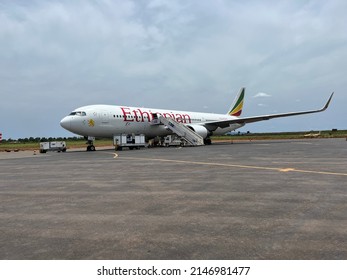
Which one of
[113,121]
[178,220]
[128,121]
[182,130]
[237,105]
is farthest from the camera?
[237,105]

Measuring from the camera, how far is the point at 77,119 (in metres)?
29.1

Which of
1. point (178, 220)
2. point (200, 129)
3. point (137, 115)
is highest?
point (137, 115)

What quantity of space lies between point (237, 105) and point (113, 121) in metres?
27.4

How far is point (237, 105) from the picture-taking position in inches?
2090

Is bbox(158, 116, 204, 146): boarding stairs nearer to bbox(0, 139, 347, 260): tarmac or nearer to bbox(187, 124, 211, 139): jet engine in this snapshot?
bbox(187, 124, 211, 139): jet engine

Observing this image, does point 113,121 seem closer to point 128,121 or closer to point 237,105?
point 128,121

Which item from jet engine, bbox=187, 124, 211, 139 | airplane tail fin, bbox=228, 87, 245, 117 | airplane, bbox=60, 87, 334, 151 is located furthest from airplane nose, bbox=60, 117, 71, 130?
airplane tail fin, bbox=228, 87, 245, 117

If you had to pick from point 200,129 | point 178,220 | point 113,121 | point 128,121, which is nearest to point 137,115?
point 128,121

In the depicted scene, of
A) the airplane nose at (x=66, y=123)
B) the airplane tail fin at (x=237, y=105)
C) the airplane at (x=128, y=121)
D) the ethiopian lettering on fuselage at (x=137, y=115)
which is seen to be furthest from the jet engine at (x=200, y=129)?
the airplane tail fin at (x=237, y=105)

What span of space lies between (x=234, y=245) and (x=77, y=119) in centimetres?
2686

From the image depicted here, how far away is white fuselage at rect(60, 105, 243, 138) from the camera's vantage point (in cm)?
2930

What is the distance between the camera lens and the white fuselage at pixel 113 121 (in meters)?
29.3
